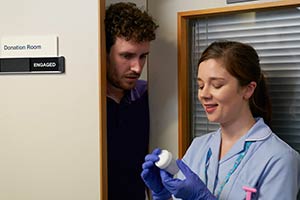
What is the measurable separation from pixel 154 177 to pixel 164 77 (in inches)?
22.5

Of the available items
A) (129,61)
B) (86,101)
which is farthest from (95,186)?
(129,61)

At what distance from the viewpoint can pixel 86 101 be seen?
5.11 feet

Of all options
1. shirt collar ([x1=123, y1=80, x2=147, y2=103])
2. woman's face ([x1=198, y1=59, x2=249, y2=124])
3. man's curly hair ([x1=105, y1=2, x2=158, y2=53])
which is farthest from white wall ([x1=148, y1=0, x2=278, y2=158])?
woman's face ([x1=198, y1=59, x2=249, y2=124])

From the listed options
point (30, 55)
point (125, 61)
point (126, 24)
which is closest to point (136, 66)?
point (125, 61)

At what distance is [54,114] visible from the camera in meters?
1.62

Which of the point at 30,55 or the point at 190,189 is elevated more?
the point at 30,55

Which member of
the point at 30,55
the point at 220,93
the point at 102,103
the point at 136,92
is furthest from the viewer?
the point at 136,92

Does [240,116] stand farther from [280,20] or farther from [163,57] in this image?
[163,57]

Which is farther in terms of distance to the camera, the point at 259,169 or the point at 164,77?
the point at 164,77

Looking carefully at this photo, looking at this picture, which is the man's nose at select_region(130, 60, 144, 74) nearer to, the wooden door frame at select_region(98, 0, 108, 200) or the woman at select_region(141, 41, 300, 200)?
the wooden door frame at select_region(98, 0, 108, 200)

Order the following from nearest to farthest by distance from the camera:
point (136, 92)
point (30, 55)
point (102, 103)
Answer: point (102, 103), point (30, 55), point (136, 92)

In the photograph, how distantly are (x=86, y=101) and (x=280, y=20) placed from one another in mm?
843

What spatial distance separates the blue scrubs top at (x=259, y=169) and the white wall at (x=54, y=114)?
0.51 meters

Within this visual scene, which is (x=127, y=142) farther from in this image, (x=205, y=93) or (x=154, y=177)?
(x=205, y=93)
